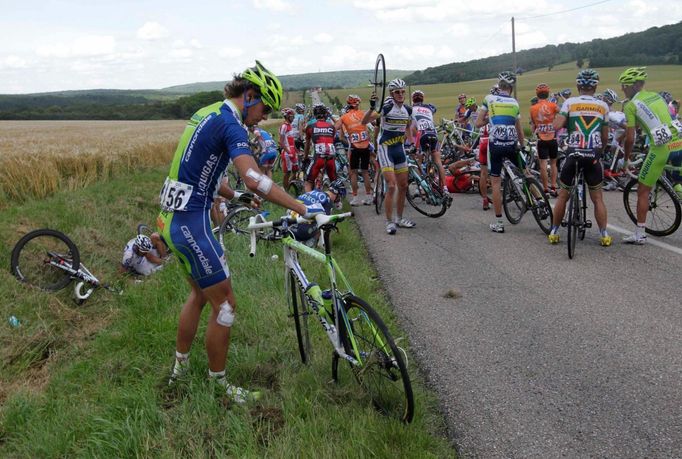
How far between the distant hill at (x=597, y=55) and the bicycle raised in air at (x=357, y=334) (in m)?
56.8

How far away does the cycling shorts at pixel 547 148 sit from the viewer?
11.0 m

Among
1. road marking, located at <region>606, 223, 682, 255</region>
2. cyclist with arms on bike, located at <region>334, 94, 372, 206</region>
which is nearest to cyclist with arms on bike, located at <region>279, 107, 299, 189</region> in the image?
cyclist with arms on bike, located at <region>334, 94, 372, 206</region>

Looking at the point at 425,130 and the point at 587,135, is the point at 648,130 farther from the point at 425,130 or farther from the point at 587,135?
the point at 425,130

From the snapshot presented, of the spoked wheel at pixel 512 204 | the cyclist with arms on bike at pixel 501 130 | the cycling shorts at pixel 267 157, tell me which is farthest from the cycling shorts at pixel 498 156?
the cycling shorts at pixel 267 157

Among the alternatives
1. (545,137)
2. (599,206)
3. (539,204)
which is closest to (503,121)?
(539,204)

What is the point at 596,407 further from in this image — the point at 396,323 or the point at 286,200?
the point at 286,200

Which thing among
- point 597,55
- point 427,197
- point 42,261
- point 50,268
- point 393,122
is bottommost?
point 50,268

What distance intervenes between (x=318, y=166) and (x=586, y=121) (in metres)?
5.22

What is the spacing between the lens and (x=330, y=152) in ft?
35.5

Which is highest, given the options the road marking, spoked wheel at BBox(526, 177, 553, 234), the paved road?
spoked wheel at BBox(526, 177, 553, 234)

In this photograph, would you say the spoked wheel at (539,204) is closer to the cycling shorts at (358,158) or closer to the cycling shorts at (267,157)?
the cycling shorts at (358,158)

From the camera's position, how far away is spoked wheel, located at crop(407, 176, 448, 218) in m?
9.85

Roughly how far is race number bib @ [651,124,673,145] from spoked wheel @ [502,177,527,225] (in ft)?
6.67

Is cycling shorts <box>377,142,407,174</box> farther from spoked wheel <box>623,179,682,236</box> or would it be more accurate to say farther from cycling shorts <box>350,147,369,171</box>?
spoked wheel <box>623,179,682,236</box>
